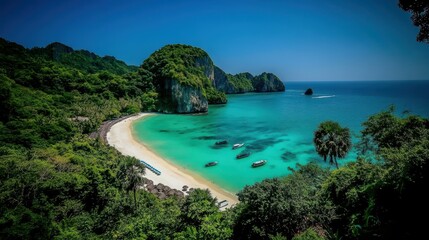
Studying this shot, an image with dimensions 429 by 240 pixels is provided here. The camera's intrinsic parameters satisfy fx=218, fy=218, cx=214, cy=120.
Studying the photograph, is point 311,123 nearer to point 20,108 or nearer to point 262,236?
point 262,236

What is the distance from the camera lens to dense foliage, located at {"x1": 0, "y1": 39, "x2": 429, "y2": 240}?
920 centimetres

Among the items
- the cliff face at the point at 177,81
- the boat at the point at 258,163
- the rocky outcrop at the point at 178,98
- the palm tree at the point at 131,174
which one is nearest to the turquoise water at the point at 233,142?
the boat at the point at 258,163

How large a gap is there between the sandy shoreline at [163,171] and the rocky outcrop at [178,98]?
34474 millimetres

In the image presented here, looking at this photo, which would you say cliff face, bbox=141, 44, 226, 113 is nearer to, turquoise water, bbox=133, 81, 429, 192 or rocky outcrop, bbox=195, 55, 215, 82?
rocky outcrop, bbox=195, 55, 215, 82

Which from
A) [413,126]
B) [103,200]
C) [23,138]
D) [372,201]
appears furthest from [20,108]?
[413,126]

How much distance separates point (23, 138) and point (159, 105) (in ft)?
189

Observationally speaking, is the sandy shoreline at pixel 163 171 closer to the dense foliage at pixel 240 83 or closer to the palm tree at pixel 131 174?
the palm tree at pixel 131 174

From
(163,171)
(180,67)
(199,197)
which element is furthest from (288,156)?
(180,67)

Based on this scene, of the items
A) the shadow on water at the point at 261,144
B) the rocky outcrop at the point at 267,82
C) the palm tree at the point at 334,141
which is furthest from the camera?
the rocky outcrop at the point at 267,82

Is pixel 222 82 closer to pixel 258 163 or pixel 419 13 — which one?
pixel 258 163

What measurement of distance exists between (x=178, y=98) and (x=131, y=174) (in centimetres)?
6267

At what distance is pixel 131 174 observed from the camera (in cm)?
2075

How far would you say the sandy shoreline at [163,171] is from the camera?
26.5m

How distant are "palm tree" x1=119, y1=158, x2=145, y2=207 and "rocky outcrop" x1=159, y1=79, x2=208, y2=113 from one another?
61.1 m
